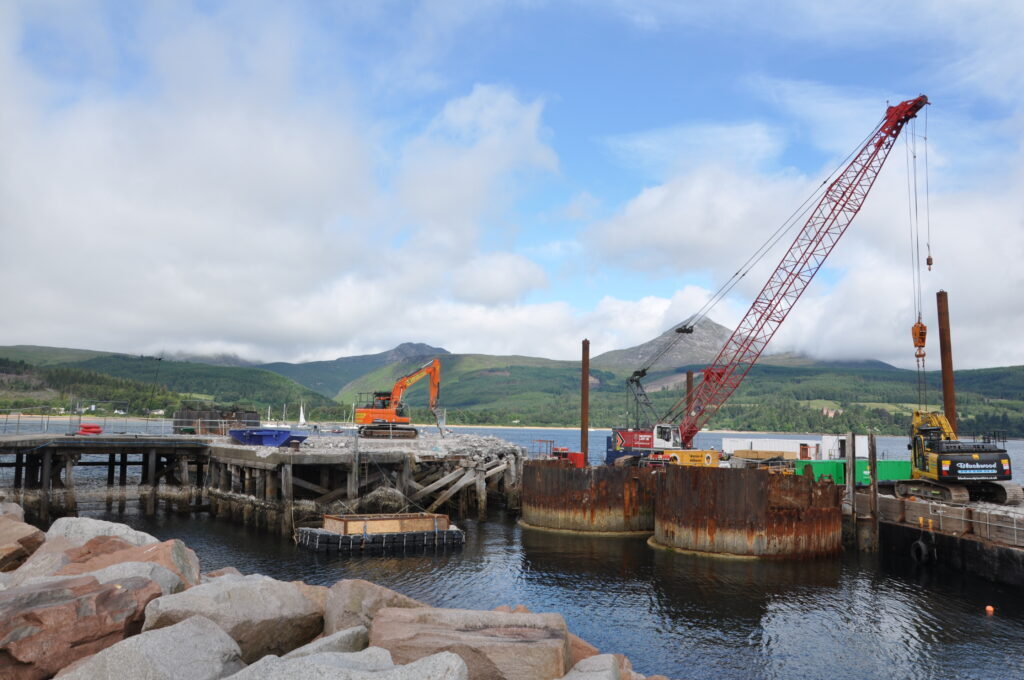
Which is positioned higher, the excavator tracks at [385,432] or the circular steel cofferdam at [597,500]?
the excavator tracks at [385,432]

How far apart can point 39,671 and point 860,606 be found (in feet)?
82.0

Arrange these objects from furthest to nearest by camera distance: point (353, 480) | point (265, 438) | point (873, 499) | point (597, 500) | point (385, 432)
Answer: point (385, 432), point (265, 438), point (353, 480), point (597, 500), point (873, 499)

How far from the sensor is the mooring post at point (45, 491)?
37906 mm

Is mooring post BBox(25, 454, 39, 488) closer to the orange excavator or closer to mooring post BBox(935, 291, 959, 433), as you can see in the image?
the orange excavator

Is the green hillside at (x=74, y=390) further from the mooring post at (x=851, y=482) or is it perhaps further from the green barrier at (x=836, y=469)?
the mooring post at (x=851, y=482)

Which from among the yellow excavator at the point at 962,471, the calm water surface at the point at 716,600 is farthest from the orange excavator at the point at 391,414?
the yellow excavator at the point at 962,471

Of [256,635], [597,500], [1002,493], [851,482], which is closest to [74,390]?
[597,500]

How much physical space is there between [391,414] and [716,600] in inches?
1442

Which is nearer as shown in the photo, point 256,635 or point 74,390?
point 256,635

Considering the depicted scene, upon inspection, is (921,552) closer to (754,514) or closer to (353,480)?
(754,514)

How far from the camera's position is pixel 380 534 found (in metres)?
30.7

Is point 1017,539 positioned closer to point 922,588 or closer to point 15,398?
point 922,588

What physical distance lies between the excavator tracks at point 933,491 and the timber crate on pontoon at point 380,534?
2230 centimetres

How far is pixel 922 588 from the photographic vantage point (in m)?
27.5
